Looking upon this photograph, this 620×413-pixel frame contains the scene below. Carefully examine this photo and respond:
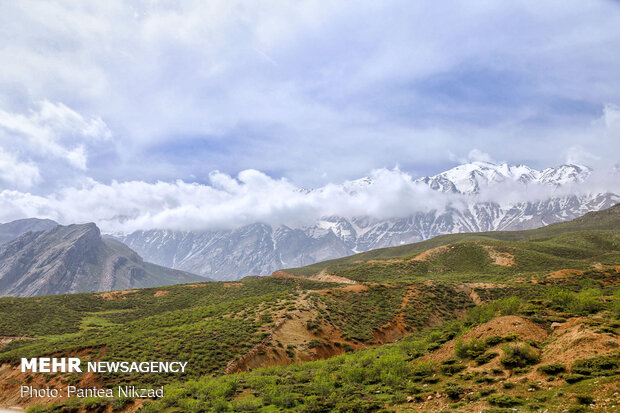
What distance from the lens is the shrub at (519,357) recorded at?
17.3 metres

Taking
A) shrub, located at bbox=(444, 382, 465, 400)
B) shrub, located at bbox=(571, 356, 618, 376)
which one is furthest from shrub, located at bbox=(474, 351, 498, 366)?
shrub, located at bbox=(571, 356, 618, 376)

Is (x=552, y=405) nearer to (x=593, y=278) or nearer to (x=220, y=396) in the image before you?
(x=220, y=396)

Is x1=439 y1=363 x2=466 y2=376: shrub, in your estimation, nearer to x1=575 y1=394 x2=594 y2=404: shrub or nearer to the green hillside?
the green hillside

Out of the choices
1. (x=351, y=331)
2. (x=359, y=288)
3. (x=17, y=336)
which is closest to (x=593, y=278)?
(x=359, y=288)

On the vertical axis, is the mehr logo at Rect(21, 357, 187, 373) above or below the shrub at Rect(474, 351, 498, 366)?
below

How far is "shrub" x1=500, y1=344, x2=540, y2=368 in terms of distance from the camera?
1733 centimetres

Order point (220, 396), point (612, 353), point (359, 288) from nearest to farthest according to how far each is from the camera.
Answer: point (612, 353)
point (220, 396)
point (359, 288)

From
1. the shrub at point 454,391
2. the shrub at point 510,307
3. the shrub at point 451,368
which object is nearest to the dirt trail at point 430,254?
the shrub at point 510,307

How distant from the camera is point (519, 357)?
1756 cm

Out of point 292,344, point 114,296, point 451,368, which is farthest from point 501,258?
point 114,296

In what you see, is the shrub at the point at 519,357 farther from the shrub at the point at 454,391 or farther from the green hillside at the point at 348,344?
the shrub at the point at 454,391

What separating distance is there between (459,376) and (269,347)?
2182 cm

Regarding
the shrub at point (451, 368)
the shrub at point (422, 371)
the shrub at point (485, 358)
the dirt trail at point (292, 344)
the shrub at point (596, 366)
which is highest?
the shrub at point (596, 366)

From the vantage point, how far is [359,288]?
60156 millimetres
